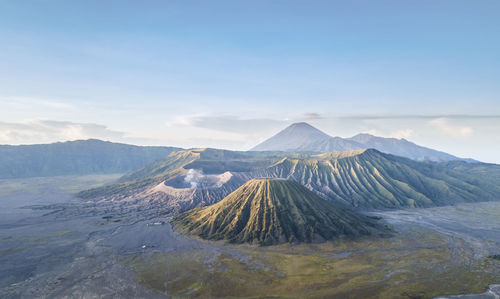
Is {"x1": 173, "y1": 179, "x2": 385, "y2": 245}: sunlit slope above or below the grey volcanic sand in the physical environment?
above

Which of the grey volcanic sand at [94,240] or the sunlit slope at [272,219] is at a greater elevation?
the sunlit slope at [272,219]

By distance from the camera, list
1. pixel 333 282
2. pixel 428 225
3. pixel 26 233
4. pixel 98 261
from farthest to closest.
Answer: pixel 428 225
pixel 26 233
pixel 98 261
pixel 333 282

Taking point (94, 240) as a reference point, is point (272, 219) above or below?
above

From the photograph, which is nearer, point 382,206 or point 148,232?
point 148,232

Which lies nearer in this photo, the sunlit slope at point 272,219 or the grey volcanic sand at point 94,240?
the grey volcanic sand at point 94,240

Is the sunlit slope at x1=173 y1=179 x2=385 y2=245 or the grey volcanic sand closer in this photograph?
the grey volcanic sand

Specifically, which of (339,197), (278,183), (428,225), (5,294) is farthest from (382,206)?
(5,294)

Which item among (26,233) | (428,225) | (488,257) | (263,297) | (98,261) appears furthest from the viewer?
(428,225)

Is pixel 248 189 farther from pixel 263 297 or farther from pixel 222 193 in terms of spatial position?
pixel 263 297
